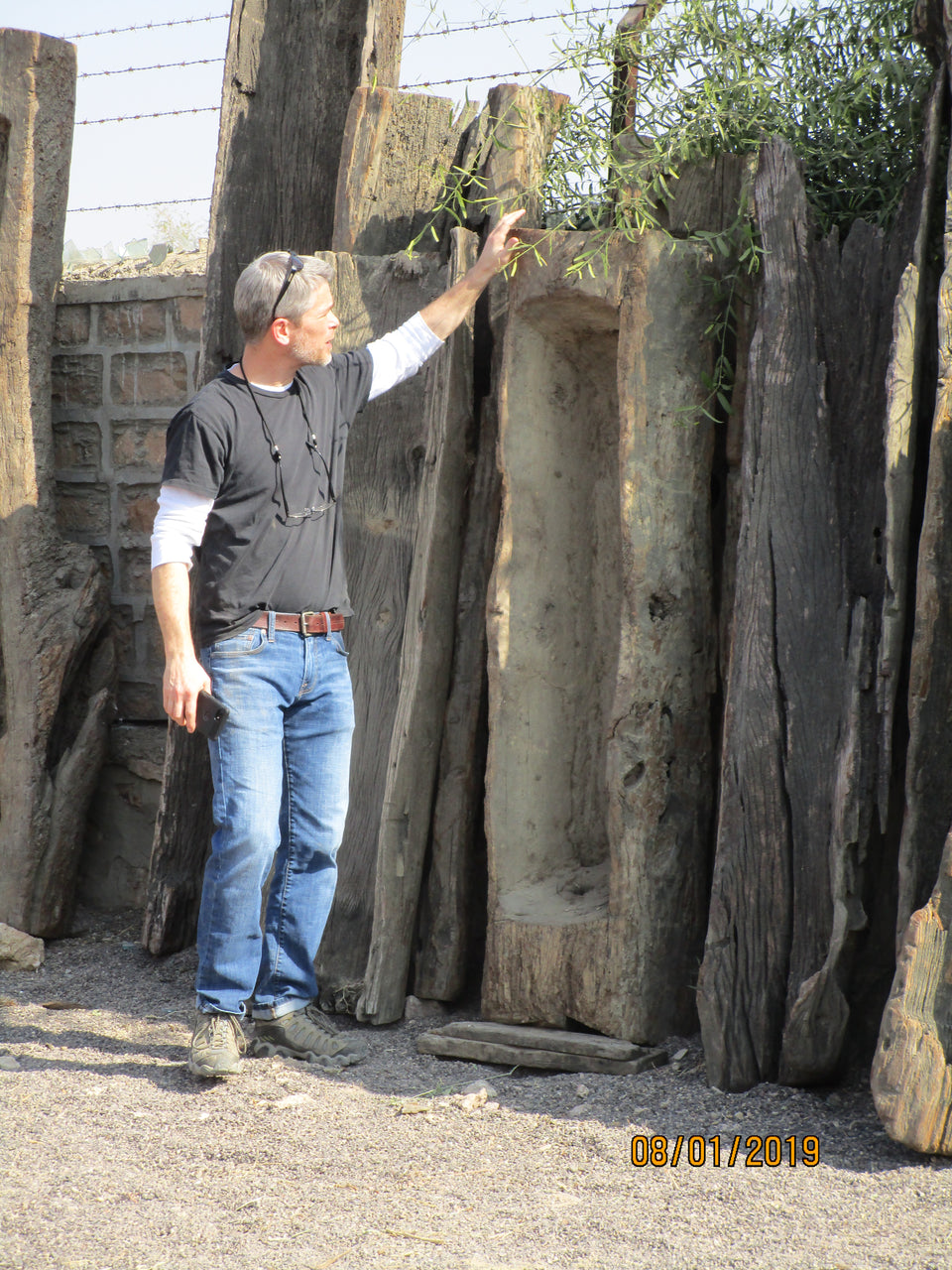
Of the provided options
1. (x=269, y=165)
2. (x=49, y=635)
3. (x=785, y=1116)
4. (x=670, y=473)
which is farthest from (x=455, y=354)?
(x=785, y=1116)

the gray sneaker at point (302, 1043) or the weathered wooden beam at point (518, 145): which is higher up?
the weathered wooden beam at point (518, 145)

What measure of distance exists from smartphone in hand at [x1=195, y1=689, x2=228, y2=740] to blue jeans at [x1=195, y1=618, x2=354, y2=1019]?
2.4 inches

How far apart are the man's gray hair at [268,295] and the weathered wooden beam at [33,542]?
1549 millimetres

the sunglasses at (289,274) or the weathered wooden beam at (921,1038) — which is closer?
the weathered wooden beam at (921,1038)

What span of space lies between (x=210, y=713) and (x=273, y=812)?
332 mm

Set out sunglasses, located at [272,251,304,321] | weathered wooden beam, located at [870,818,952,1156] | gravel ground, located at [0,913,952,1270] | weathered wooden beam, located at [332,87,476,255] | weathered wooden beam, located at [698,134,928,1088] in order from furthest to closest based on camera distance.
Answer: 1. weathered wooden beam, located at [332,87,476,255]
2. sunglasses, located at [272,251,304,321]
3. weathered wooden beam, located at [698,134,928,1088]
4. weathered wooden beam, located at [870,818,952,1156]
5. gravel ground, located at [0,913,952,1270]

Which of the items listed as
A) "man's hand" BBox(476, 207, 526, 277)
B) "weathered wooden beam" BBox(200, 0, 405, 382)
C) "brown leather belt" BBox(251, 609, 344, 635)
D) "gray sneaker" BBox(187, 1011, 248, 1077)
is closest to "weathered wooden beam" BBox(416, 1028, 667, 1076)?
"gray sneaker" BBox(187, 1011, 248, 1077)

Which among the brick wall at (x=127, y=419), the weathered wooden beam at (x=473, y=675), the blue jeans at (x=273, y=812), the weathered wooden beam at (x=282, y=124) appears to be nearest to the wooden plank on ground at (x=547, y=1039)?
the weathered wooden beam at (x=473, y=675)

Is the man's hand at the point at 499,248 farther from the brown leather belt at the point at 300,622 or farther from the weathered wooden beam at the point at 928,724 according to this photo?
the weathered wooden beam at the point at 928,724

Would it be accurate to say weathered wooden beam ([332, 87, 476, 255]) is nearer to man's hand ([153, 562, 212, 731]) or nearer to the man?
the man

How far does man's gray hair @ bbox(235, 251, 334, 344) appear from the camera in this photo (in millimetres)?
3197

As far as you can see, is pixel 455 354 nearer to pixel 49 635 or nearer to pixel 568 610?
pixel 568 610

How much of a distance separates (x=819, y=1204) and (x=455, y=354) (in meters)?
2.48

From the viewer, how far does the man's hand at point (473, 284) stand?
3457 mm
